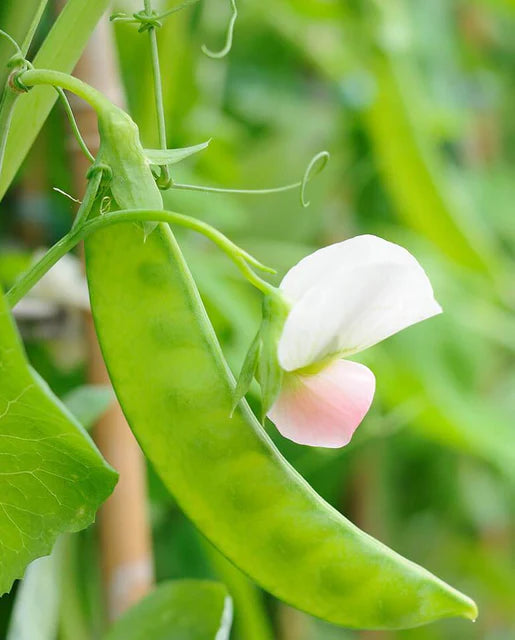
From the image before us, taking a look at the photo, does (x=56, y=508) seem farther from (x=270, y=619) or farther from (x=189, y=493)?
(x=270, y=619)

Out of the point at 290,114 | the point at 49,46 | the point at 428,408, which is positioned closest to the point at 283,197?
the point at 290,114

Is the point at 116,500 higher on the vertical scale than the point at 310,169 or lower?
lower

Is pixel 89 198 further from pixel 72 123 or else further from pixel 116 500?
pixel 116 500

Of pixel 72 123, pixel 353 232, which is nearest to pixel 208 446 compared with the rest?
pixel 72 123

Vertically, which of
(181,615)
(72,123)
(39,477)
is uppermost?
(72,123)

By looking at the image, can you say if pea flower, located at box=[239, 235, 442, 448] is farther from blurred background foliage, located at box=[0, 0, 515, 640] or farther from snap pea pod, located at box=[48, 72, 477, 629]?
blurred background foliage, located at box=[0, 0, 515, 640]

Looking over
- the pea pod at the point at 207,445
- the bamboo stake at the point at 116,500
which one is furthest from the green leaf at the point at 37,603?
the pea pod at the point at 207,445

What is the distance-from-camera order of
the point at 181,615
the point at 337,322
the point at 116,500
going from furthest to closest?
the point at 116,500 → the point at 181,615 → the point at 337,322
